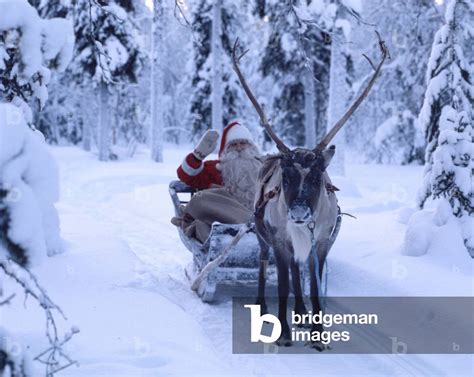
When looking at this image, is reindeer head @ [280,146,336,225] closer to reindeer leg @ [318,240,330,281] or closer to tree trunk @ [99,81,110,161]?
reindeer leg @ [318,240,330,281]

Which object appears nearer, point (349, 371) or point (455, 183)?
point (349, 371)

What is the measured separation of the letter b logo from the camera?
4.67m

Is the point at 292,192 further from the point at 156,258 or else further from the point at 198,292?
the point at 156,258

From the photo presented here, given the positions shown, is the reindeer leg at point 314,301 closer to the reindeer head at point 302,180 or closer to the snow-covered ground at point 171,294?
the snow-covered ground at point 171,294

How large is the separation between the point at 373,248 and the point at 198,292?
2.63 meters

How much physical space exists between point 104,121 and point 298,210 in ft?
71.7

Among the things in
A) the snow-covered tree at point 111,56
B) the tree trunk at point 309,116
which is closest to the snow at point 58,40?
the snow-covered tree at point 111,56

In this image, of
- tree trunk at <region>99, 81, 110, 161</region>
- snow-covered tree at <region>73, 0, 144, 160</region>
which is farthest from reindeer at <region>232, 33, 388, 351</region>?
Result: tree trunk at <region>99, 81, 110, 161</region>

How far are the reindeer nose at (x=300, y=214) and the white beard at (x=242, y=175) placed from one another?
7.95 feet

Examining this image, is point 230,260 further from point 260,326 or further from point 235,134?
point 235,134

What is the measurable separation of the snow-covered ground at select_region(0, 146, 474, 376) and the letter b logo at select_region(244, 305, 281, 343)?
253mm

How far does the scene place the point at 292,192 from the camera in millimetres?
3943

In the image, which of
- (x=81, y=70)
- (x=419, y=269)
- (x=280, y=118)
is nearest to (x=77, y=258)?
(x=419, y=269)

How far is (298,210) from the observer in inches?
149
